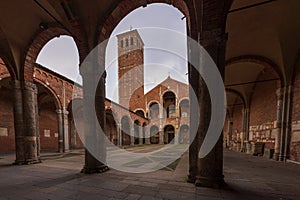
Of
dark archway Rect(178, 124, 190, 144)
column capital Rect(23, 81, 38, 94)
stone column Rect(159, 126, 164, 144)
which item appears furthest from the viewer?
dark archway Rect(178, 124, 190, 144)

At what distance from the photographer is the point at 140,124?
2556 cm

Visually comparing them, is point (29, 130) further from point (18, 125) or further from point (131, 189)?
point (131, 189)

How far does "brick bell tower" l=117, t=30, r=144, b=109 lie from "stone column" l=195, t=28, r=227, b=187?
29.4 meters

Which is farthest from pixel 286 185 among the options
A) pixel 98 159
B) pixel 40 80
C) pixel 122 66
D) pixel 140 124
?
pixel 122 66

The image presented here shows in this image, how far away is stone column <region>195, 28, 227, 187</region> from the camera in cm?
303

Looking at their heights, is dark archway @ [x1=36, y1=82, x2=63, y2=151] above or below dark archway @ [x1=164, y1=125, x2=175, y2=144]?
above

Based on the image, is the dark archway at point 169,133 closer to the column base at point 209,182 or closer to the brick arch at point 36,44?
the brick arch at point 36,44

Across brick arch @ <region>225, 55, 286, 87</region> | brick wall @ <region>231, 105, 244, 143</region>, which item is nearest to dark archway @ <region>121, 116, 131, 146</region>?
brick wall @ <region>231, 105, 244, 143</region>

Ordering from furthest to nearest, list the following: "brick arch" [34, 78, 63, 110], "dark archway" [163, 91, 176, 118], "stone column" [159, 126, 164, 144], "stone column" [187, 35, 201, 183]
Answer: "dark archway" [163, 91, 176, 118] → "stone column" [159, 126, 164, 144] → "brick arch" [34, 78, 63, 110] → "stone column" [187, 35, 201, 183]

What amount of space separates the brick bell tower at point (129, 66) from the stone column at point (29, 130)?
26.0 metres

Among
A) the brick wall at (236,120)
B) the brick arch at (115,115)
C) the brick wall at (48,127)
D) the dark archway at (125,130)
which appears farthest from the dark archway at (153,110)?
the brick wall at (48,127)

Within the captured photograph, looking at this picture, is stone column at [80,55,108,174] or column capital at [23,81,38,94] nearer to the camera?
stone column at [80,55,108,174]

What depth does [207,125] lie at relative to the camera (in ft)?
10.2

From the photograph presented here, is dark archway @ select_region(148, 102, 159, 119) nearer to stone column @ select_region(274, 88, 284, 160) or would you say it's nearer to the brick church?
the brick church
